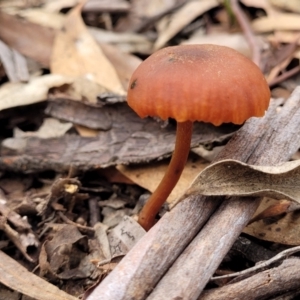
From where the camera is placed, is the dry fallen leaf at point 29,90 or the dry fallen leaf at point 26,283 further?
the dry fallen leaf at point 29,90

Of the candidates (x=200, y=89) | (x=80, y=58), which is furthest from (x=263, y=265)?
(x=80, y=58)

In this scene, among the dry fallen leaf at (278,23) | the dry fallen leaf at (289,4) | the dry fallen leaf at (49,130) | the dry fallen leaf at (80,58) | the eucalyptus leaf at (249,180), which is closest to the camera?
the eucalyptus leaf at (249,180)

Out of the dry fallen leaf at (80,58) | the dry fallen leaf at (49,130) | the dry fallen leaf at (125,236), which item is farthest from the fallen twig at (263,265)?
the dry fallen leaf at (80,58)

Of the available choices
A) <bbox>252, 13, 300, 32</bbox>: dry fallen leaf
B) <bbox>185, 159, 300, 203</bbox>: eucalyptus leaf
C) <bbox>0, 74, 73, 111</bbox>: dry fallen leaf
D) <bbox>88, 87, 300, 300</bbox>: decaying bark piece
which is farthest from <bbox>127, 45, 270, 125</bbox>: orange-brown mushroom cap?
<bbox>252, 13, 300, 32</bbox>: dry fallen leaf

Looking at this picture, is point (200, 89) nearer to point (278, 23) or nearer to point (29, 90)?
point (29, 90)

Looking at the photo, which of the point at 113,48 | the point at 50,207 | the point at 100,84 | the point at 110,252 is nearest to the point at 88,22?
the point at 113,48

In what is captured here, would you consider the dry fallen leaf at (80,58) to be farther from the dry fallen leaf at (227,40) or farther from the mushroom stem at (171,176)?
the mushroom stem at (171,176)

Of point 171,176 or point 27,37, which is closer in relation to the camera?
point 171,176
